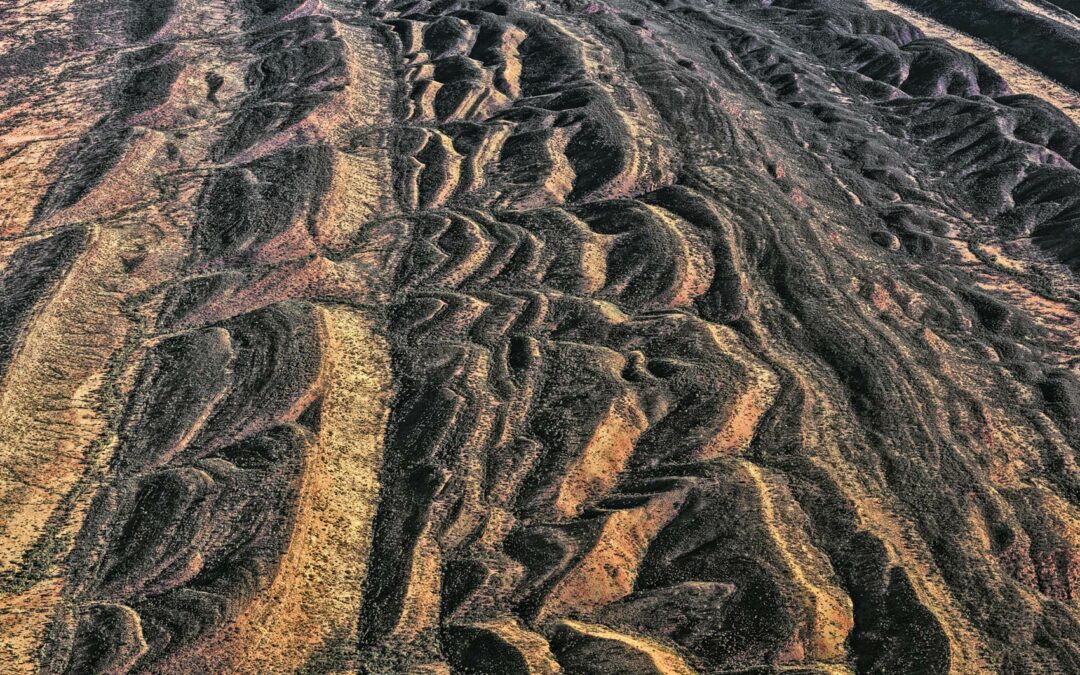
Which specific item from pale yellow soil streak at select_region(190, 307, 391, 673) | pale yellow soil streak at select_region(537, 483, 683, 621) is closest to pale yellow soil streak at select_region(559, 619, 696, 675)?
pale yellow soil streak at select_region(537, 483, 683, 621)

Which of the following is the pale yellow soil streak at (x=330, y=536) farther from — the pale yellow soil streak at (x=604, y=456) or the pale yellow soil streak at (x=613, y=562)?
the pale yellow soil streak at (x=604, y=456)

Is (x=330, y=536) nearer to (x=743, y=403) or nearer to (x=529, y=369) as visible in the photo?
(x=529, y=369)

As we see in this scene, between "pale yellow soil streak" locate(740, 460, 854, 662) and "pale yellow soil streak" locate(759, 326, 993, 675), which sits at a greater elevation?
"pale yellow soil streak" locate(759, 326, 993, 675)

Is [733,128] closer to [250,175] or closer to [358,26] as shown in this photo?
[250,175]

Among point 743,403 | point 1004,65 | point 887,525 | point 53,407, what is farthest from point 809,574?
point 1004,65

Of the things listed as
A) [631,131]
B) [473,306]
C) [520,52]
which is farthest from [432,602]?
[520,52]

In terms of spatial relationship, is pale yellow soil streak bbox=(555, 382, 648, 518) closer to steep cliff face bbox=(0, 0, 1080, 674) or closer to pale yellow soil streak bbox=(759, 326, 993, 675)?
steep cliff face bbox=(0, 0, 1080, 674)

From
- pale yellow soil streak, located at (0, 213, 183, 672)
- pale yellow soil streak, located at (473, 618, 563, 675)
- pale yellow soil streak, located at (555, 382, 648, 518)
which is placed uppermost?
pale yellow soil streak, located at (555, 382, 648, 518)
